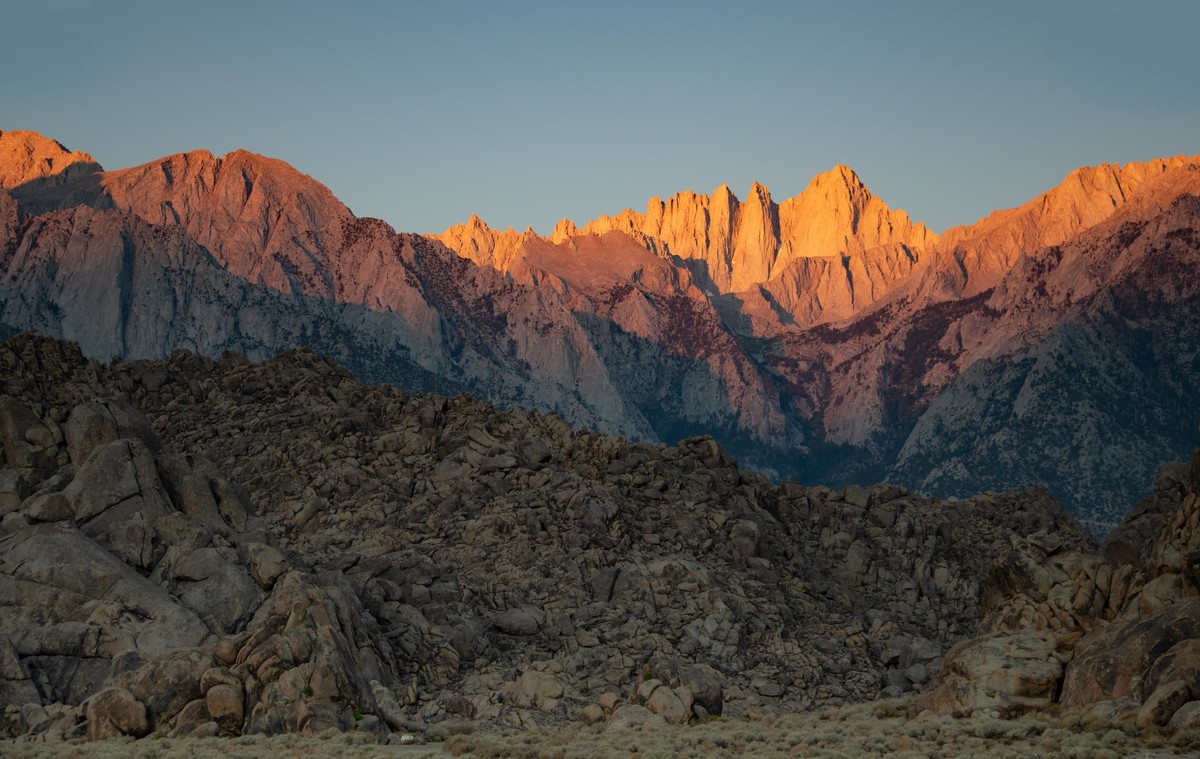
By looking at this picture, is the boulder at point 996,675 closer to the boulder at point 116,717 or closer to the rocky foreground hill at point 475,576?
the rocky foreground hill at point 475,576

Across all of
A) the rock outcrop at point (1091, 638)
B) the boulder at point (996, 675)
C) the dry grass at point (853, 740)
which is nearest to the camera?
the dry grass at point (853, 740)

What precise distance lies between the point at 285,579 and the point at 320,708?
970 cm

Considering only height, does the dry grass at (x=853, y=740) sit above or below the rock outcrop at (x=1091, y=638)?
below

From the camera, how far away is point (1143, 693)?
3716 cm

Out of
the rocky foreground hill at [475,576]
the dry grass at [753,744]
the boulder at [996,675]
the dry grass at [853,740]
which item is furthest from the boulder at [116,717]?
the boulder at [996,675]

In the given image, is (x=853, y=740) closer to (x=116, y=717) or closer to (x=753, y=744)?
(x=753, y=744)

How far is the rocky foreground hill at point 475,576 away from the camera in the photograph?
140ft

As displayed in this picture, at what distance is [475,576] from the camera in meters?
67.4

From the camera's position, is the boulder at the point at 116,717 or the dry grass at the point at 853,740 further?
the boulder at the point at 116,717

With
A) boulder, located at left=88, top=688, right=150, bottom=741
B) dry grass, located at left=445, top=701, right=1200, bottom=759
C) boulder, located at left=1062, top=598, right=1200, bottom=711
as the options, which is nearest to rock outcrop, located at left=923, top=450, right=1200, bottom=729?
boulder, located at left=1062, top=598, right=1200, bottom=711

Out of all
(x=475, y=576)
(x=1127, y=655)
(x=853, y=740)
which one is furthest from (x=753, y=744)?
(x=475, y=576)

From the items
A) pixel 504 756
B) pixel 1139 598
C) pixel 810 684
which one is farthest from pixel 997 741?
pixel 810 684

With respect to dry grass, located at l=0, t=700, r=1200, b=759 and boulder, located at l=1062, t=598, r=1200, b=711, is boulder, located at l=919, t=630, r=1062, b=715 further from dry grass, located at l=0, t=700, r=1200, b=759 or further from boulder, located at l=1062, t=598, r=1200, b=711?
dry grass, located at l=0, t=700, r=1200, b=759

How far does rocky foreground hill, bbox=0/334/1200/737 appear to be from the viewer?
42812 millimetres
